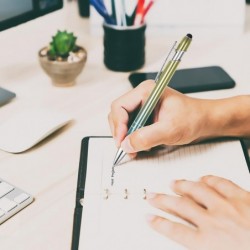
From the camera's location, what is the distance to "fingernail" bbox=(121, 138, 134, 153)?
0.70 m

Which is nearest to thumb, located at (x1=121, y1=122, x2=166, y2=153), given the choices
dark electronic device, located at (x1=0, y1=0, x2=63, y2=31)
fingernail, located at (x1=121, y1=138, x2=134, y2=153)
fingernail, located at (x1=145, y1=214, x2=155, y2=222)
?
fingernail, located at (x1=121, y1=138, x2=134, y2=153)

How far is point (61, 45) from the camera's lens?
3.01ft

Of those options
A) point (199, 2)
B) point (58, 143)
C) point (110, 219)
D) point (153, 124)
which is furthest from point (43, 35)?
point (110, 219)

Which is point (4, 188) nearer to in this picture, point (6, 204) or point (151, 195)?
point (6, 204)

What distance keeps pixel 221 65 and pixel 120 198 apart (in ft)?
1.66

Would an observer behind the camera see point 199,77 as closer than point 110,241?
No

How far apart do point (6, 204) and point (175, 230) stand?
22 centimetres

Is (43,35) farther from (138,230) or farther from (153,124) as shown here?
(138,230)

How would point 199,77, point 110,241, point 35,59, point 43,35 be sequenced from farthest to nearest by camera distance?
point 43,35
point 35,59
point 199,77
point 110,241

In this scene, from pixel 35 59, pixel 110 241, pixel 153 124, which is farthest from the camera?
pixel 35 59

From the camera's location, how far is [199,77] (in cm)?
97

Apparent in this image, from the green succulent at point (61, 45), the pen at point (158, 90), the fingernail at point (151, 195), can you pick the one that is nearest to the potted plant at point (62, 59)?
the green succulent at point (61, 45)

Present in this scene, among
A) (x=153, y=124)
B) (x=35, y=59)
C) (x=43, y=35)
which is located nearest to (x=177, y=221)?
(x=153, y=124)

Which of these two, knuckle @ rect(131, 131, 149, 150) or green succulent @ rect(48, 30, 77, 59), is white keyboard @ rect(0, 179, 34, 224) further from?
green succulent @ rect(48, 30, 77, 59)
